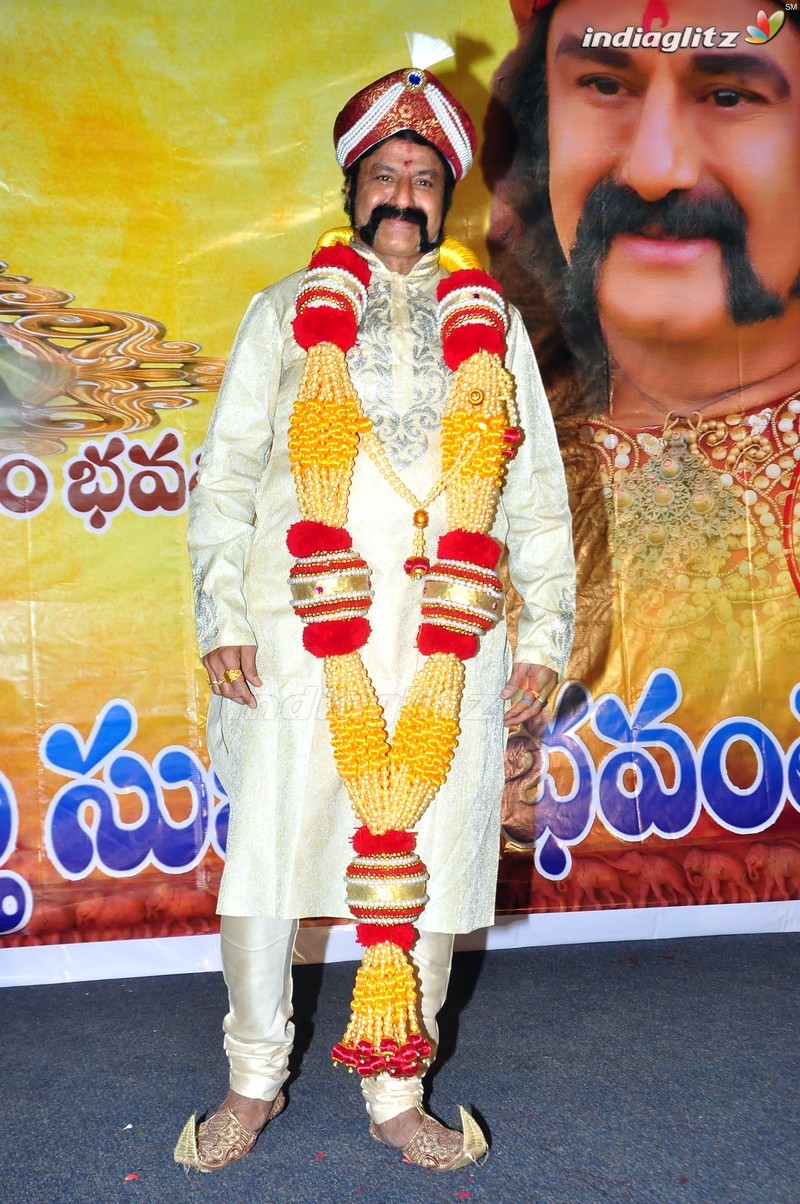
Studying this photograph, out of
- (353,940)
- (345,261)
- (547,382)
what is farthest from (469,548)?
(353,940)

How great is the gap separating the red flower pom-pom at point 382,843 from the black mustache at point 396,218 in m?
1.07

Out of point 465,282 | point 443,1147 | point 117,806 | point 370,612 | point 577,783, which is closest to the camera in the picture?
point 443,1147

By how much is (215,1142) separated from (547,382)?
2213mm

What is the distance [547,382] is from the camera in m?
3.21

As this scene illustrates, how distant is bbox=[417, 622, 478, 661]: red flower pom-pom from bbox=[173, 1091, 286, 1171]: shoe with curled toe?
85 cm

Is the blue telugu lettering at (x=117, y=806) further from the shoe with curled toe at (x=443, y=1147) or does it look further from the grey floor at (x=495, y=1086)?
the shoe with curled toe at (x=443, y=1147)

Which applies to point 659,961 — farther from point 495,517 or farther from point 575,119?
point 575,119

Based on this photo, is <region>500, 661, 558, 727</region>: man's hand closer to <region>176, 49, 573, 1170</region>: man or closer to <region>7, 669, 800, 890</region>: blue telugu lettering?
<region>176, 49, 573, 1170</region>: man

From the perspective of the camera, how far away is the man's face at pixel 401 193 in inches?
78.4

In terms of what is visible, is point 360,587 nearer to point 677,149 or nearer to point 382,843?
point 382,843

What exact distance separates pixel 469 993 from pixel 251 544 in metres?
1.42

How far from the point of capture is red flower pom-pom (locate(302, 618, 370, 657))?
5.94 feet

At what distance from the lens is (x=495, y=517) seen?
1.97 metres

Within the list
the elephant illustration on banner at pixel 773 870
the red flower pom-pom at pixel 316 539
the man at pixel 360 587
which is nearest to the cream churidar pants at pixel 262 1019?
the man at pixel 360 587
